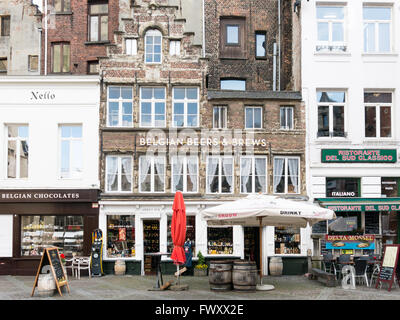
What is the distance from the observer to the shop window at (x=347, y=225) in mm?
21453

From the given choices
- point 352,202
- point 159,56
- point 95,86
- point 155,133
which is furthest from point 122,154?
point 352,202

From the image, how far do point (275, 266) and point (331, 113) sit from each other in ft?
22.2

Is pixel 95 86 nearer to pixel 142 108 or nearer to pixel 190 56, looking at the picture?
pixel 142 108

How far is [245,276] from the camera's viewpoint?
49.6 ft

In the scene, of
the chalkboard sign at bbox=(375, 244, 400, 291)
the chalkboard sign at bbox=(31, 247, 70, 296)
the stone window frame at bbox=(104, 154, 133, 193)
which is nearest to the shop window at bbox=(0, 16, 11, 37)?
the stone window frame at bbox=(104, 154, 133, 193)

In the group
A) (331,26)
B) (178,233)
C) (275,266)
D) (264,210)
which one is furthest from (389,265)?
(331,26)

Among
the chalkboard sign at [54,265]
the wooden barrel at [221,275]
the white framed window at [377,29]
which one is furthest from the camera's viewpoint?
the white framed window at [377,29]

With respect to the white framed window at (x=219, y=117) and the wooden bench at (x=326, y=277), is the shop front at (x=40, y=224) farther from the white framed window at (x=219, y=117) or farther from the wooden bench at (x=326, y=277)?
the wooden bench at (x=326, y=277)

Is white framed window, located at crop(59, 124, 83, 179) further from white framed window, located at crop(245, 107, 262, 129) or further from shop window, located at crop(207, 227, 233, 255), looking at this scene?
white framed window, located at crop(245, 107, 262, 129)

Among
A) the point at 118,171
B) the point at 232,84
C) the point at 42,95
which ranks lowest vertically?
the point at 118,171

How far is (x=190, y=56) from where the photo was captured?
22266 millimetres

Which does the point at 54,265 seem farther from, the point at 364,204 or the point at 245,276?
the point at 364,204

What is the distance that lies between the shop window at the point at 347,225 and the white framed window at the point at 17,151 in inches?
501

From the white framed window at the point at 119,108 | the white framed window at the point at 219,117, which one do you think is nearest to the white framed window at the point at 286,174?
the white framed window at the point at 219,117
